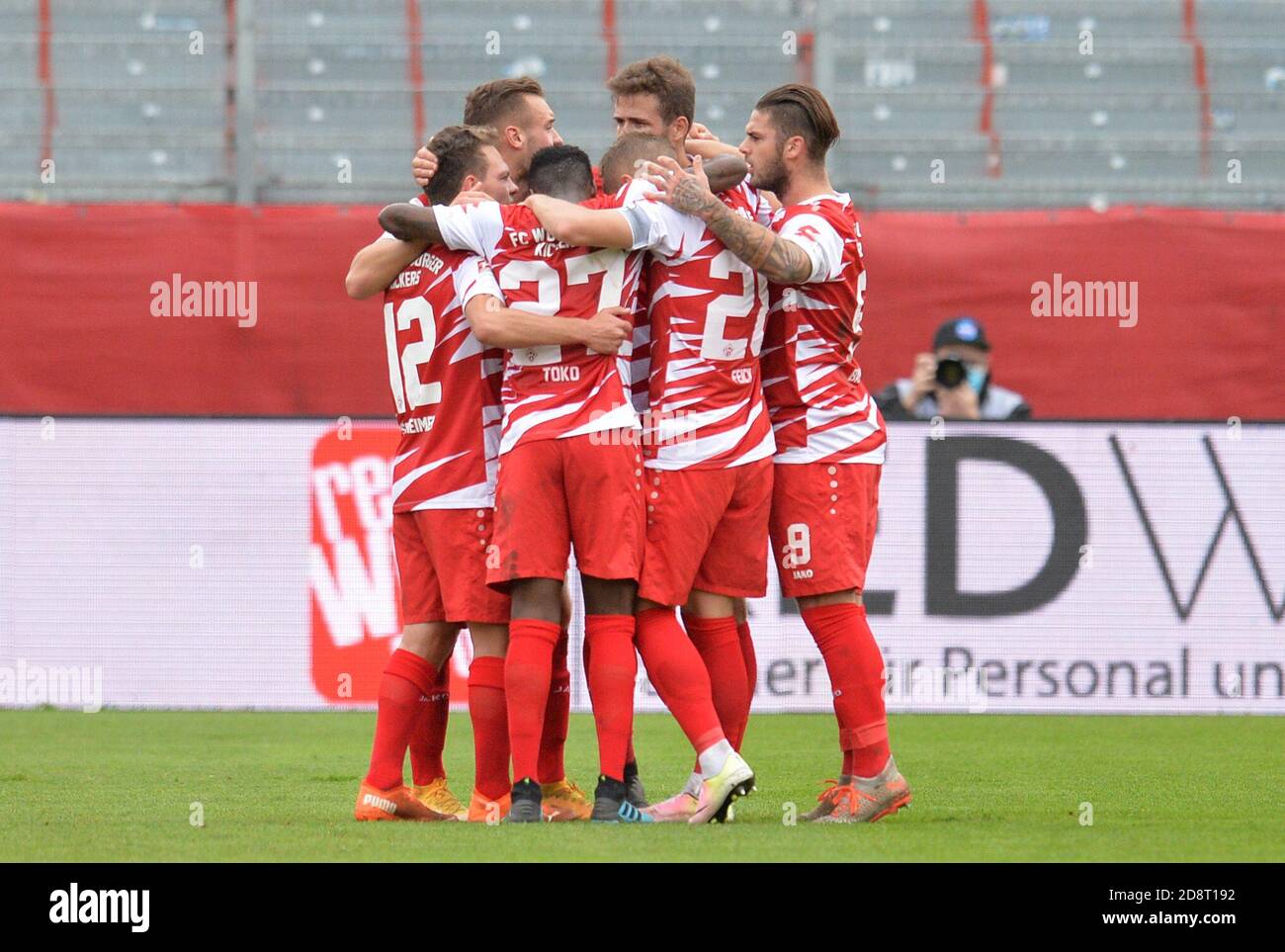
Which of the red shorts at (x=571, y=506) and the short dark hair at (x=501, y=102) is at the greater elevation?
the short dark hair at (x=501, y=102)

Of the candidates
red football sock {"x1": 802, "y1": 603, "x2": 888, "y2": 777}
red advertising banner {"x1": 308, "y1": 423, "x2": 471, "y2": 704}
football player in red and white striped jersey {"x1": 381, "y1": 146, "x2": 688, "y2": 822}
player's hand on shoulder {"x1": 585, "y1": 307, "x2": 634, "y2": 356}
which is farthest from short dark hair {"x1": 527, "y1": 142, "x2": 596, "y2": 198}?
red advertising banner {"x1": 308, "y1": 423, "x2": 471, "y2": 704}

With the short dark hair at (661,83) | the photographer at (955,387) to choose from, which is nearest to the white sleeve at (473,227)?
the short dark hair at (661,83)

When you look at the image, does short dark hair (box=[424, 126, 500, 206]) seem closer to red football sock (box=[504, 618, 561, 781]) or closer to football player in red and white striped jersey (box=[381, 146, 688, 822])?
football player in red and white striped jersey (box=[381, 146, 688, 822])

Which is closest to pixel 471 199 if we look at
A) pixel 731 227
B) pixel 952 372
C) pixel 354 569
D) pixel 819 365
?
pixel 731 227

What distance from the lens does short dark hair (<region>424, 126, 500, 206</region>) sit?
5711mm

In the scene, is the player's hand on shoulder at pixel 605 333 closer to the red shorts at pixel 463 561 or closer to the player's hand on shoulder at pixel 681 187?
the player's hand on shoulder at pixel 681 187

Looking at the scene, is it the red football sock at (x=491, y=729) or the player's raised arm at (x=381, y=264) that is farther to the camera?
the player's raised arm at (x=381, y=264)

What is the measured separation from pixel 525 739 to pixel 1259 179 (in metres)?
9.74

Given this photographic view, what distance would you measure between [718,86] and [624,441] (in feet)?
29.5

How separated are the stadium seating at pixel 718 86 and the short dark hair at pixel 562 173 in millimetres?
7367

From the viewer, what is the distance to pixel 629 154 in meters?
5.54

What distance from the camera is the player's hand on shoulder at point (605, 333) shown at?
17.2 ft

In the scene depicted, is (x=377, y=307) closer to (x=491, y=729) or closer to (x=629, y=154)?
(x=629, y=154)

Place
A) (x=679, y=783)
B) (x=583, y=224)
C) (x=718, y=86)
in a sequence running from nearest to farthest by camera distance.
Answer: (x=583, y=224) → (x=679, y=783) → (x=718, y=86)
